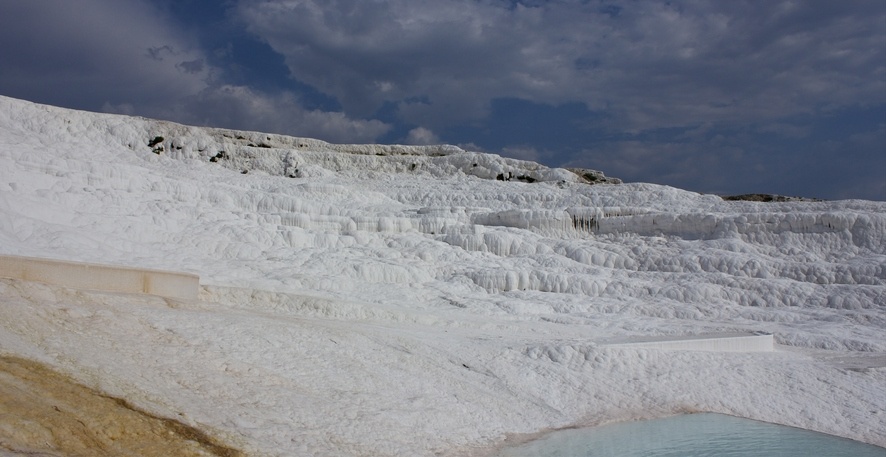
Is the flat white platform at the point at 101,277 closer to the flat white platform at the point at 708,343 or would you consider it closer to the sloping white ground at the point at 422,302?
the sloping white ground at the point at 422,302

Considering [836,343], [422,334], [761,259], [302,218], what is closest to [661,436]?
[422,334]

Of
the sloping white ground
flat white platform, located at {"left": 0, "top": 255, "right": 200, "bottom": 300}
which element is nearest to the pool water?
the sloping white ground

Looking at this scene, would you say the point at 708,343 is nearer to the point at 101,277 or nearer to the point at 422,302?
the point at 422,302

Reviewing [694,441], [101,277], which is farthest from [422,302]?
[694,441]

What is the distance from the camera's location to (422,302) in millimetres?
16359

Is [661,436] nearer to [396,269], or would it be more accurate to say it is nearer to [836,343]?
[836,343]

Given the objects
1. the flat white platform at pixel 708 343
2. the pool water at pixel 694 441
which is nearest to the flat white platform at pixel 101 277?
the pool water at pixel 694 441

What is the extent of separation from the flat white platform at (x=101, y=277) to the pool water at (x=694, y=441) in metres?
5.92

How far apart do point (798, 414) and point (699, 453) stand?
3.18 m

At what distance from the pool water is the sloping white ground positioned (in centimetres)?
35

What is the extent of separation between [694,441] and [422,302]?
7966 mm

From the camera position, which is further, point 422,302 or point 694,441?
point 422,302

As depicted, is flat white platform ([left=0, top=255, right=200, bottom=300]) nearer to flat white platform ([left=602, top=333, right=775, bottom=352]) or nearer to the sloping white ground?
the sloping white ground

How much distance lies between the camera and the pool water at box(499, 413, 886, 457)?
8.62 m
